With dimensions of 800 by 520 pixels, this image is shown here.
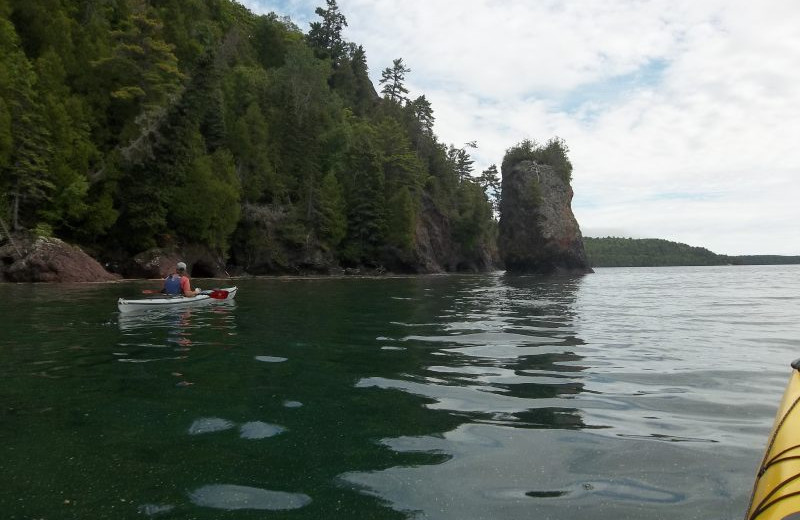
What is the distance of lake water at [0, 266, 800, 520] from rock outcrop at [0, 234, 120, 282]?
1935 cm

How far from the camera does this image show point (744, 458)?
4418mm

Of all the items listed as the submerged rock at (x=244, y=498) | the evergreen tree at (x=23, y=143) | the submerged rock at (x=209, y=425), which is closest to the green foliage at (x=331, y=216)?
the evergreen tree at (x=23, y=143)

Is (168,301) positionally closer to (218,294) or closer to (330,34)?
(218,294)

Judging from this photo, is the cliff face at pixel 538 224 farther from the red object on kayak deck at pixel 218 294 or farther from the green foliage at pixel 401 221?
the red object on kayak deck at pixel 218 294

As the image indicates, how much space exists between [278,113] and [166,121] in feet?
65.3

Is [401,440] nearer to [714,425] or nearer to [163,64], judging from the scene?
[714,425]

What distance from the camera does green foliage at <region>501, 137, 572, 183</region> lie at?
7581cm

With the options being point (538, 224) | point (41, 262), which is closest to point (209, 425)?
point (41, 262)

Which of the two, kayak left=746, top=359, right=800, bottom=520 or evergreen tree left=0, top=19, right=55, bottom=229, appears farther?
evergreen tree left=0, top=19, right=55, bottom=229

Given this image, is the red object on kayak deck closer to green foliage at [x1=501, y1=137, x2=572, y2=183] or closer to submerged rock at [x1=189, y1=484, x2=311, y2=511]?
submerged rock at [x1=189, y1=484, x2=311, y2=511]

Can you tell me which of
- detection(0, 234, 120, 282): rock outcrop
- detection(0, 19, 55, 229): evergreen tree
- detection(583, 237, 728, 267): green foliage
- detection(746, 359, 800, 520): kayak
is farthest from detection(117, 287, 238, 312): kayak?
detection(583, 237, 728, 267): green foliage

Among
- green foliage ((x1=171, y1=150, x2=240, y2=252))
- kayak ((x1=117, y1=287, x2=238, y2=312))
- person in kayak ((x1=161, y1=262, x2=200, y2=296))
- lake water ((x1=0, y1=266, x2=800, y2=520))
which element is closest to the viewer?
lake water ((x1=0, y1=266, x2=800, y2=520))

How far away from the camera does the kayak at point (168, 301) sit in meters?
13.6

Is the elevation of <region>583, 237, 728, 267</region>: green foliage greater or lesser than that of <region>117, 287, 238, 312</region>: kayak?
greater
